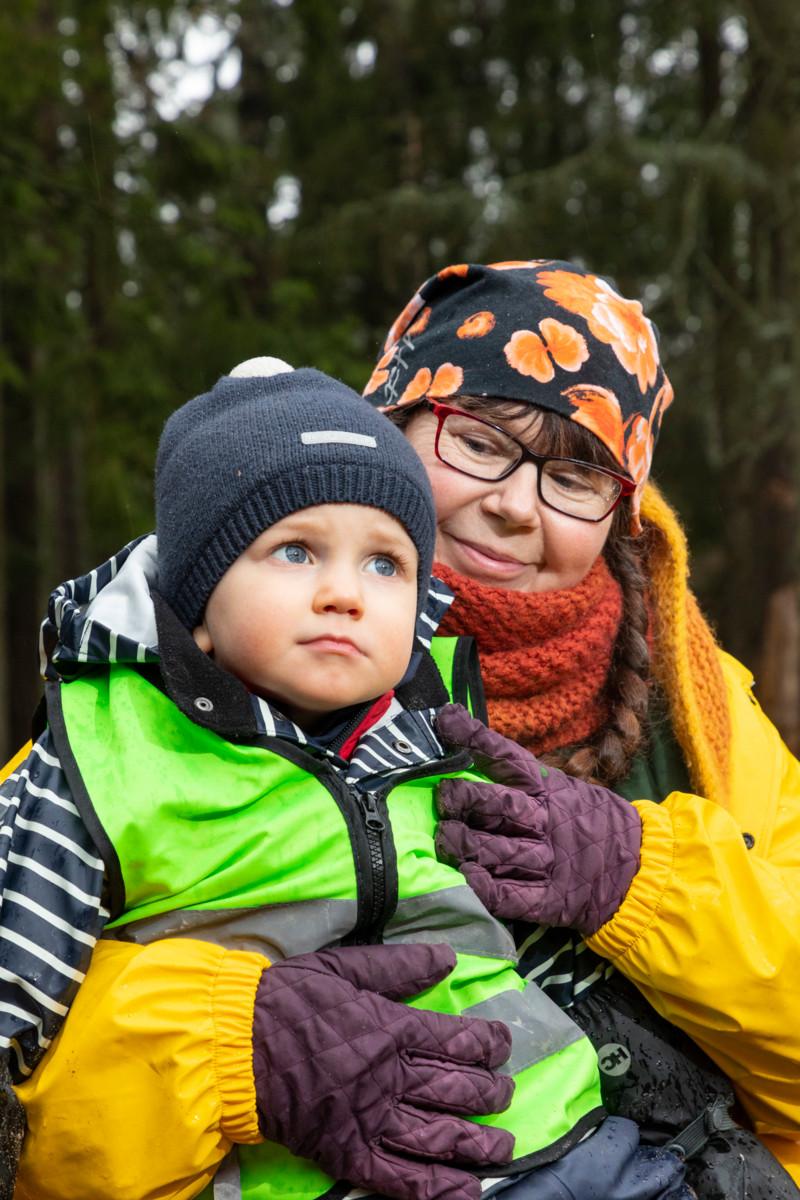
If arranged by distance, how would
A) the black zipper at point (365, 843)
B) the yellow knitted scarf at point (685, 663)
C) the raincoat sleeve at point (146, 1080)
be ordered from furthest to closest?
the yellow knitted scarf at point (685, 663), the black zipper at point (365, 843), the raincoat sleeve at point (146, 1080)

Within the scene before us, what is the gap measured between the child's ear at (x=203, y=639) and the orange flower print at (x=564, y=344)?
1011 mm

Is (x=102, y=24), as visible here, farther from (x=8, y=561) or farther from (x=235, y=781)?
(x=235, y=781)

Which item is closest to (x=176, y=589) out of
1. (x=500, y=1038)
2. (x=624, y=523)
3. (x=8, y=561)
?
(x=500, y=1038)

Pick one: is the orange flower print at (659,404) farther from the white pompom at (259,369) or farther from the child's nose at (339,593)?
the child's nose at (339,593)

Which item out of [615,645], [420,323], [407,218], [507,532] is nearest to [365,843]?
[507,532]

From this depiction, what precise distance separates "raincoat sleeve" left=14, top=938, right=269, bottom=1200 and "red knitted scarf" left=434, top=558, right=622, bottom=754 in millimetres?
913

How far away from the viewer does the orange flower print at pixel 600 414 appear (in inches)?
100

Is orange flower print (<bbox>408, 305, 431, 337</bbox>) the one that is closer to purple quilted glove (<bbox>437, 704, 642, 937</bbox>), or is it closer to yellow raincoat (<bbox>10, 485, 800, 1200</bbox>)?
yellow raincoat (<bbox>10, 485, 800, 1200</bbox>)

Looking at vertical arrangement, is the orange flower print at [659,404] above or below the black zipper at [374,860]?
above

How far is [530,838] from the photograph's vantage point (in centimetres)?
203

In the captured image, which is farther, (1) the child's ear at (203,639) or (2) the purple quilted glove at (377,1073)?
(1) the child's ear at (203,639)

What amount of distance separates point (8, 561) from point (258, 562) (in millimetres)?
12407

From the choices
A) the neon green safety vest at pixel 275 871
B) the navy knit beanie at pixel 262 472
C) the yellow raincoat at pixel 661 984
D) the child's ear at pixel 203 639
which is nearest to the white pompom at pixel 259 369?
the navy knit beanie at pixel 262 472

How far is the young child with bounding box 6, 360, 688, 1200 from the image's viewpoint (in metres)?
1.70
